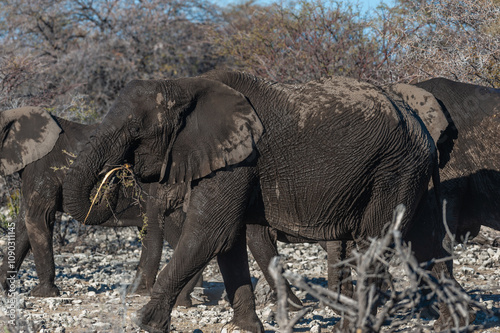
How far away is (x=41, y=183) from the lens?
24.9ft

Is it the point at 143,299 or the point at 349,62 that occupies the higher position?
the point at 349,62

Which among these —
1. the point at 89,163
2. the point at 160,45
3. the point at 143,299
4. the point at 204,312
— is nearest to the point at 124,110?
the point at 89,163

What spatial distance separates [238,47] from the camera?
43.9ft

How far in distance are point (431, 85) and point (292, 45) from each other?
17.4ft

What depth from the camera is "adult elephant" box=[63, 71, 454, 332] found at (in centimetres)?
495

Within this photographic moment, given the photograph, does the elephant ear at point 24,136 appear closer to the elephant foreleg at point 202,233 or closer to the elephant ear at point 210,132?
the elephant ear at point 210,132

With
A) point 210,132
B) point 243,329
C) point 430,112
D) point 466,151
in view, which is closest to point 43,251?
point 243,329

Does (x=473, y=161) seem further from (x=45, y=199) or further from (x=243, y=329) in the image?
(x=45, y=199)

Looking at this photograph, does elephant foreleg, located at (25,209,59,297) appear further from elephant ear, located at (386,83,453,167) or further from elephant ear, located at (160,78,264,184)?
elephant ear, located at (386,83,453,167)

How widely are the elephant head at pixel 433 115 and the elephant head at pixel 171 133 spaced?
1.72 meters

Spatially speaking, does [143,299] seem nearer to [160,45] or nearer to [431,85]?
[431,85]

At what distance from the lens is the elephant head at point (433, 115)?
6.31m

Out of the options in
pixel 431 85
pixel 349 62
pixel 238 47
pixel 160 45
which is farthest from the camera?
pixel 160 45

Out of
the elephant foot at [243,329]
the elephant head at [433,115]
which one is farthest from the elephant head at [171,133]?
the elephant head at [433,115]
